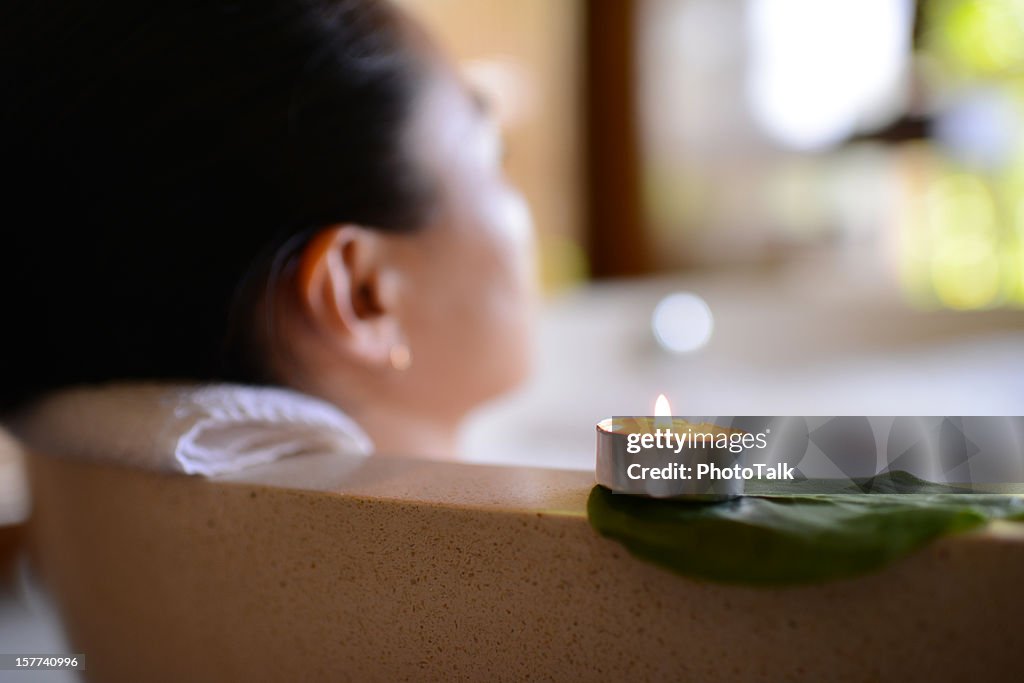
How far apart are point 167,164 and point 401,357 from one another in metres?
0.26

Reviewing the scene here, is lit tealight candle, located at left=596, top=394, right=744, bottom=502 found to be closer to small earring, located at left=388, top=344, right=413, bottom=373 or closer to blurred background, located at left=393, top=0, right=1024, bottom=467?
small earring, located at left=388, top=344, right=413, bottom=373

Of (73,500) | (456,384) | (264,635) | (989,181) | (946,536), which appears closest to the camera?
(946,536)

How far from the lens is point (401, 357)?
702 mm

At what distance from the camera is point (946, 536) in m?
0.32

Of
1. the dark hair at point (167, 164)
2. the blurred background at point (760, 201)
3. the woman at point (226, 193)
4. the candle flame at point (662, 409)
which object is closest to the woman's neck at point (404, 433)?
the woman at point (226, 193)

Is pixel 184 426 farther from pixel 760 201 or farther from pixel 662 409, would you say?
pixel 760 201

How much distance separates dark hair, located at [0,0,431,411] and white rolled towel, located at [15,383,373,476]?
40 mm

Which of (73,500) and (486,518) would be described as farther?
(73,500)

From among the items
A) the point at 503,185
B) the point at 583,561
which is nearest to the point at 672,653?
the point at 583,561

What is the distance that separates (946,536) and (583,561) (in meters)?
0.16

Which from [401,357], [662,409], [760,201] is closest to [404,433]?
[401,357]

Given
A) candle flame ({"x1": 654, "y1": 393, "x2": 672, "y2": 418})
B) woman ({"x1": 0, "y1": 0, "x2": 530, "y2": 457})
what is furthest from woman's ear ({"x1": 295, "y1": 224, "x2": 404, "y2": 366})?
candle flame ({"x1": 654, "y1": 393, "x2": 672, "y2": 418})

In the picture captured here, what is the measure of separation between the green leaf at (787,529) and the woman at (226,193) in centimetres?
36

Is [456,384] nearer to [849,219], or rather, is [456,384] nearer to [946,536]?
[946,536]
